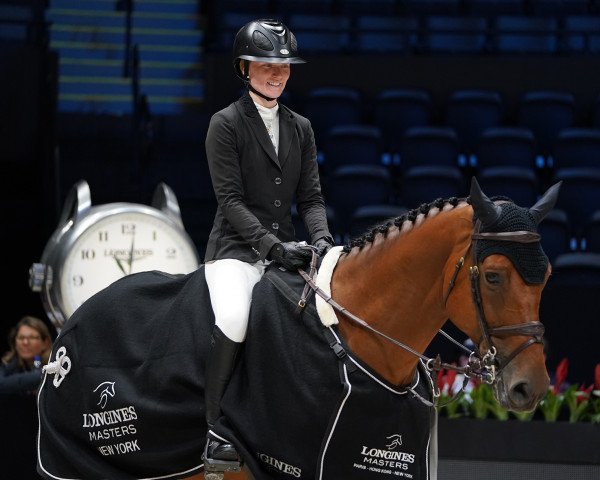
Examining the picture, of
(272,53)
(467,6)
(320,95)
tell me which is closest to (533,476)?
(272,53)

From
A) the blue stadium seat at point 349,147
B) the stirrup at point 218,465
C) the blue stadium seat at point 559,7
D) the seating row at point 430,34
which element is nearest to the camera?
the stirrup at point 218,465

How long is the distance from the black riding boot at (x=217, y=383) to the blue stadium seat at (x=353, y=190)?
5155 mm

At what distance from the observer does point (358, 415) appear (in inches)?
154

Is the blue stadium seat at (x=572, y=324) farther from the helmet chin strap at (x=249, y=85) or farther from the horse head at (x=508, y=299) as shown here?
the horse head at (x=508, y=299)

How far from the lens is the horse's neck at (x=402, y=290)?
3.90 m

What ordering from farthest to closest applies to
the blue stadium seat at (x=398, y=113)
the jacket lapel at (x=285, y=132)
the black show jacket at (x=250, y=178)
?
1. the blue stadium seat at (x=398, y=113)
2. the jacket lapel at (x=285, y=132)
3. the black show jacket at (x=250, y=178)

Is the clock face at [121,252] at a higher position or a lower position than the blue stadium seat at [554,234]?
higher

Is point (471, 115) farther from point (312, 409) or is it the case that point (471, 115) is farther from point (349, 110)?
point (312, 409)

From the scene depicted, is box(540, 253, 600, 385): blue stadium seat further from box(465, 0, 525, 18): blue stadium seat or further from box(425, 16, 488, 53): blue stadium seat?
box(465, 0, 525, 18): blue stadium seat

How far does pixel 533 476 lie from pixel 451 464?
0.36 meters

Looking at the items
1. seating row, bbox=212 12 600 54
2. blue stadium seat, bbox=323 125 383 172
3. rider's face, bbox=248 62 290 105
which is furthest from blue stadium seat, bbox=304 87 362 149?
rider's face, bbox=248 62 290 105

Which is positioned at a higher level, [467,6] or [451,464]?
[467,6]

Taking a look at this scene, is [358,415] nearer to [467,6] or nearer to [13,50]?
[13,50]

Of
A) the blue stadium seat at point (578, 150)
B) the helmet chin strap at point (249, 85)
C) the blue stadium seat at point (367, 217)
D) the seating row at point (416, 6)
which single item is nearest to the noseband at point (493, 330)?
the helmet chin strap at point (249, 85)
